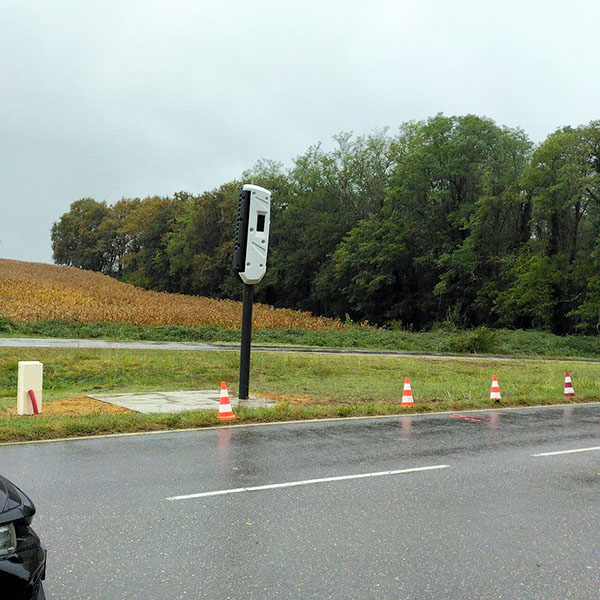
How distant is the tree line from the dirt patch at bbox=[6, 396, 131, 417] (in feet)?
104

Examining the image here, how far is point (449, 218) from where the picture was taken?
49.3 metres

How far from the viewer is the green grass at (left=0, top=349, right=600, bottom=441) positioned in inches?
413

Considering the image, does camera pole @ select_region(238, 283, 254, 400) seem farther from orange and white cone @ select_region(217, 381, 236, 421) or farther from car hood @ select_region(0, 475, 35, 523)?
car hood @ select_region(0, 475, 35, 523)

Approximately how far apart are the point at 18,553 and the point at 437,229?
50648 millimetres

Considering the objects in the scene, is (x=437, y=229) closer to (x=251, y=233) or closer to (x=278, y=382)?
(x=278, y=382)

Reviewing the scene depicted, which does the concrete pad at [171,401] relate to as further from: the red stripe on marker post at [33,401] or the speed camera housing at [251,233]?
the speed camera housing at [251,233]

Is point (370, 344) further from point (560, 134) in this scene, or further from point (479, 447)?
point (479, 447)

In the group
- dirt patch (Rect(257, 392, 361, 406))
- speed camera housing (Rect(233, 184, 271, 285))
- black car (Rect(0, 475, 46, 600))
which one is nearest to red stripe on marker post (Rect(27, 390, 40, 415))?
speed camera housing (Rect(233, 184, 271, 285))

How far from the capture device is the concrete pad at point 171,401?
1241cm

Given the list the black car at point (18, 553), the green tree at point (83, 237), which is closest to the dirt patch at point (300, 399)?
the black car at point (18, 553)

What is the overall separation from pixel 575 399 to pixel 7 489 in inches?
609

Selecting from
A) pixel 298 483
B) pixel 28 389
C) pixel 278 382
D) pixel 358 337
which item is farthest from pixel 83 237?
pixel 298 483

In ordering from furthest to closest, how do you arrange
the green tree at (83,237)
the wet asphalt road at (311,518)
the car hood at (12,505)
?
the green tree at (83,237)
the wet asphalt road at (311,518)
the car hood at (12,505)

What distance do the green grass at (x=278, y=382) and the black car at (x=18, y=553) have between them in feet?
20.7
